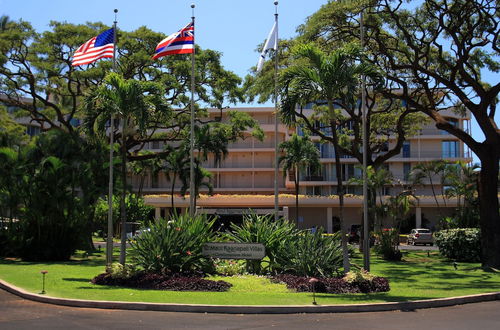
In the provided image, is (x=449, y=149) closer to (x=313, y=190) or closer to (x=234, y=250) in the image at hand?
(x=313, y=190)

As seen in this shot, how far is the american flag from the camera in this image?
21.0 metres

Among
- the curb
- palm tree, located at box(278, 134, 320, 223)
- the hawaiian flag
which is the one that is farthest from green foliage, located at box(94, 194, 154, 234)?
the curb

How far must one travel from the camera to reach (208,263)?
698 inches

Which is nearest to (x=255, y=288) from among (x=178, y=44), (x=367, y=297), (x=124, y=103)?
(x=367, y=297)

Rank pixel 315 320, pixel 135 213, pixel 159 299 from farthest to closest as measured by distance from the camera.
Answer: pixel 135 213
pixel 159 299
pixel 315 320

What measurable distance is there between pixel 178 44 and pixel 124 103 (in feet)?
17.1

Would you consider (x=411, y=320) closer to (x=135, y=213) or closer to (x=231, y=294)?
(x=231, y=294)

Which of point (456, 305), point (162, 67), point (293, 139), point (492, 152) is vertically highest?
point (162, 67)

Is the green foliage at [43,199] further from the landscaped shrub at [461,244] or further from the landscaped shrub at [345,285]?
the landscaped shrub at [461,244]

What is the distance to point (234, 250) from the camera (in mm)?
17562

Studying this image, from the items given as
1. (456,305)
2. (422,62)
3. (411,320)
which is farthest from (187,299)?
(422,62)

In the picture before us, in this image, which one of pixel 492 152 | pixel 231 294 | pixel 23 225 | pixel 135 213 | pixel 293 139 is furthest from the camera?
pixel 135 213

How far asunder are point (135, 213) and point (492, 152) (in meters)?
35.5

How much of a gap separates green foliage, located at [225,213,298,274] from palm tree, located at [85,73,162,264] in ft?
13.3
